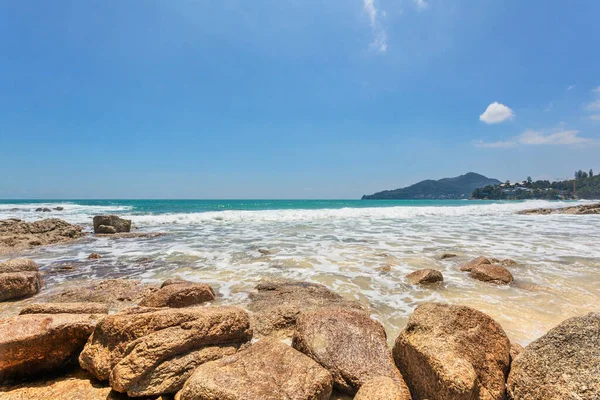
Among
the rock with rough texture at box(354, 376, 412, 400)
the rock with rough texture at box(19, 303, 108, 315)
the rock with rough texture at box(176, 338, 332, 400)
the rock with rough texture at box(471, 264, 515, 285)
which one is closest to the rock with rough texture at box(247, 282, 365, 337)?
the rock with rough texture at box(176, 338, 332, 400)

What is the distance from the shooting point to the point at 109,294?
501 cm

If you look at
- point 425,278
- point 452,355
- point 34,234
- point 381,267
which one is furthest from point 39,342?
point 34,234

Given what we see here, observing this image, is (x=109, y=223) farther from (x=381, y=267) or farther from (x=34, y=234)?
(x=381, y=267)

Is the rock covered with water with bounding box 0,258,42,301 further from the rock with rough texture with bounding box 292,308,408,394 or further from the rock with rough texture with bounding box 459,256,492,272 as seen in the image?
the rock with rough texture with bounding box 459,256,492,272

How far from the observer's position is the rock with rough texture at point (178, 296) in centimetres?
430

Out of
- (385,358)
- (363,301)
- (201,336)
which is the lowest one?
(363,301)

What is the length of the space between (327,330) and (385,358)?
57 centimetres

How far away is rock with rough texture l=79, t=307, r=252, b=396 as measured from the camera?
227 centimetres

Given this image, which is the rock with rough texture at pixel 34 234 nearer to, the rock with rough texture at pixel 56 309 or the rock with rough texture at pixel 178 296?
the rock with rough texture at pixel 178 296

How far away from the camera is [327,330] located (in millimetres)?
2805

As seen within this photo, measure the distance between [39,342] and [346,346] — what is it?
2.76 meters

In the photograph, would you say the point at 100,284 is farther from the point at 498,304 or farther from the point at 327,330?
the point at 498,304

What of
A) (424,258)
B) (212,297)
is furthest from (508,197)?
(212,297)

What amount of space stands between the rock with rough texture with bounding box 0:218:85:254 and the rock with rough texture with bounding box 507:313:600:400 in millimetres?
13492
